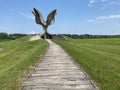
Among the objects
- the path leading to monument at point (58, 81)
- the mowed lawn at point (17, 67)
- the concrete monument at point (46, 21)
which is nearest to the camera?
the path leading to monument at point (58, 81)

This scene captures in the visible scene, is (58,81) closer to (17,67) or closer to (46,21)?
(17,67)

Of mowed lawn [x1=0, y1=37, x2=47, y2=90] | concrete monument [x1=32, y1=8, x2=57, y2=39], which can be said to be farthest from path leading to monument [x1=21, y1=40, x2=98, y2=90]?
concrete monument [x1=32, y1=8, x2=57, y2=39]

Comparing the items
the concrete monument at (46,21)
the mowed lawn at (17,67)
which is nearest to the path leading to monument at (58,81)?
the mowed lawn at (17,67)

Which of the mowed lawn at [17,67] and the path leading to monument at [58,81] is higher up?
the path leading to monument at [58,81]

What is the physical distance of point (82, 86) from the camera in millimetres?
8289

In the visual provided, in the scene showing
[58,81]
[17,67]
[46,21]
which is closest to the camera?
[58,81]

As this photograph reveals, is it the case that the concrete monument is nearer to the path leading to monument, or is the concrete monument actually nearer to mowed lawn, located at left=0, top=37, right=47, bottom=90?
mowed lawn, located at left=0, top=37, right=47, bottom=90

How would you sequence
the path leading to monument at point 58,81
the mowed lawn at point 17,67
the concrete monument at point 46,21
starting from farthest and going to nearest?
1. the concrete monument at point 46,21
2. the mowed lawn at point 17,67
3. the path leading to monument at point 58,81

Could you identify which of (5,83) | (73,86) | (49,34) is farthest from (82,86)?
(49,34)

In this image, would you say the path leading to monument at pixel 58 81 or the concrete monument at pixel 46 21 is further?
the concrete monument at pixel 46 21

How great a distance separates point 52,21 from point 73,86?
58.2m

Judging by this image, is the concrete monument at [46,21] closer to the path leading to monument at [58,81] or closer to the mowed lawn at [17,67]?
the mowed lawn at [17,67]

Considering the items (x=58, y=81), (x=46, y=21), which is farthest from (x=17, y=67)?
(x=46, y=21)

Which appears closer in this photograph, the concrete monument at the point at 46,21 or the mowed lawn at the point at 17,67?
the mowed lawn at the point at 17,67
